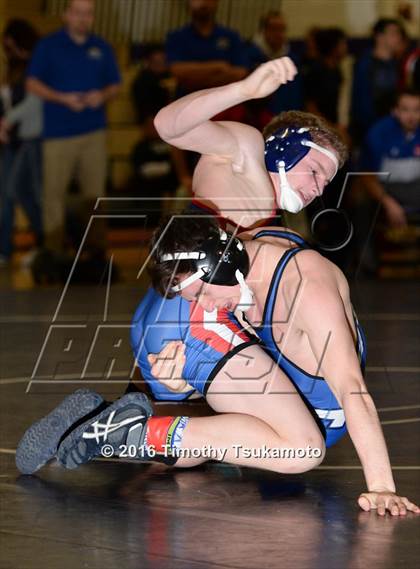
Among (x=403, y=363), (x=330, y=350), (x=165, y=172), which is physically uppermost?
(x=330, y=350)

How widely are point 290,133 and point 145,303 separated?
0.69 m

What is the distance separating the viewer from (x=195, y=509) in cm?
324

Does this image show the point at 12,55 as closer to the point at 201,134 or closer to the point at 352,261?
the point at 352,261

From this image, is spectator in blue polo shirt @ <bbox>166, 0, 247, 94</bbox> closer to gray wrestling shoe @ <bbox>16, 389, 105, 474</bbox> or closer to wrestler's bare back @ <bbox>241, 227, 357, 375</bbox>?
wrestler's bare back @ <bbox>241, 227, 357, 375</bbox>

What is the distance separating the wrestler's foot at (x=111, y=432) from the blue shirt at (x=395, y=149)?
197 inches

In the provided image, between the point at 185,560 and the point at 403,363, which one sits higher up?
the point at 185,560

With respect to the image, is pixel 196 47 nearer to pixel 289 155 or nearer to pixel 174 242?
pixel 289 155

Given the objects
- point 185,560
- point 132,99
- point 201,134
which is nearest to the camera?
point 185,560

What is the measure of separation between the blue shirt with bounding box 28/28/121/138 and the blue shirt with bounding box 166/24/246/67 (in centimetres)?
45

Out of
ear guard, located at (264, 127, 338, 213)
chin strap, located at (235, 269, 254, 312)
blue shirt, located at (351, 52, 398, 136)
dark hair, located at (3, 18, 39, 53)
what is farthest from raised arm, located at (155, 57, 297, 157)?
blue shirt, located at (351, 52, 398, 136)

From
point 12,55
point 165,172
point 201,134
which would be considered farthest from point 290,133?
point 165,172

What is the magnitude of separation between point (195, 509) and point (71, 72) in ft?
17.5

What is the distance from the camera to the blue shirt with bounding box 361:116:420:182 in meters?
8.20

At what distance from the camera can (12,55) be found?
28.4 feet
